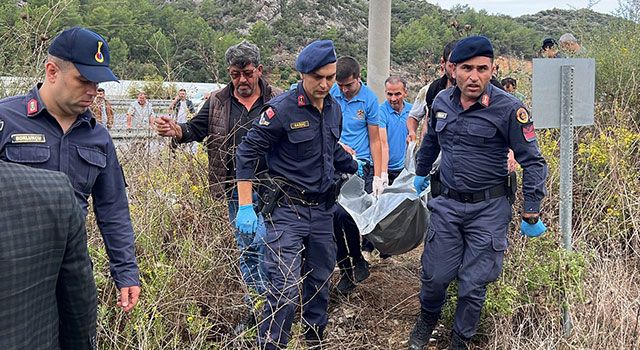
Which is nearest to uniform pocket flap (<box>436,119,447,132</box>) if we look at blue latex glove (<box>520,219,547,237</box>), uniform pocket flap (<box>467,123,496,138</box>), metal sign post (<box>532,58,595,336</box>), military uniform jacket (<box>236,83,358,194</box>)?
uniform pocket flap (<box>467,123,496,138</box>)

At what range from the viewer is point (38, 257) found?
143cm

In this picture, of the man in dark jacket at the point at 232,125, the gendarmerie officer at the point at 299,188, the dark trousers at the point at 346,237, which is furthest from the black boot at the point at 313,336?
the dark trousers at the point at 346,237

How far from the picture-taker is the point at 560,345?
314 centimetres

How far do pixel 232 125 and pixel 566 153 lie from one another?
2.08 metres

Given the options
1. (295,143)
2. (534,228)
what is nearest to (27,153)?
(295,143)

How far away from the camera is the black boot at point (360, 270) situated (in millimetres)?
4352

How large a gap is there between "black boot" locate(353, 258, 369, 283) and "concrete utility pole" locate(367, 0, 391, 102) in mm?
3997

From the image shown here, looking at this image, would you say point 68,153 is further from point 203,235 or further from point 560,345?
point 560,345

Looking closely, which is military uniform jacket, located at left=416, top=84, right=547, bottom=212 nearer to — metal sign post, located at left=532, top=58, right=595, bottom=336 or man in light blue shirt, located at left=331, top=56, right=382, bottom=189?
metal sign post, located at left=532, top=58, right=595, bottom=336

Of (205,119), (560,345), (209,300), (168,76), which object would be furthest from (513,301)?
(168,76)

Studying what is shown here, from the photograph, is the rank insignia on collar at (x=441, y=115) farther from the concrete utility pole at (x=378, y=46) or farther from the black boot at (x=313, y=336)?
the concrete utility pole at (x=378, y=46)

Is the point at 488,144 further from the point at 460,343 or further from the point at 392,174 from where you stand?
the point at 392,174

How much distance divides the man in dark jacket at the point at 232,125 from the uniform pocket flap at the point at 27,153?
54.7 inches

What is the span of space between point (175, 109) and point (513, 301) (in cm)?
305
